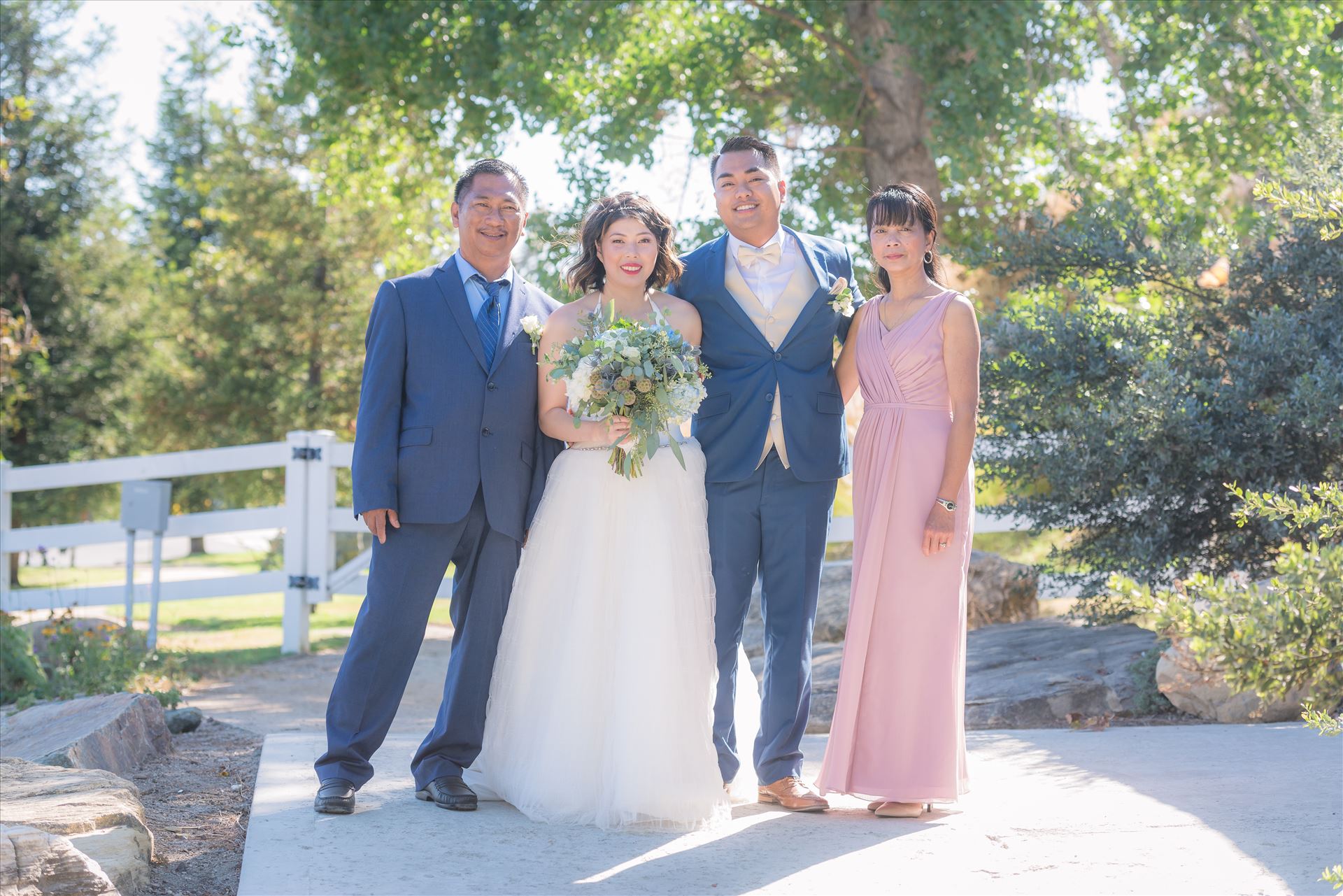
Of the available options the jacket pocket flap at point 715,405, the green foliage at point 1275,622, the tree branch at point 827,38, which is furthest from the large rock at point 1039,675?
the tree branch at point 827,38

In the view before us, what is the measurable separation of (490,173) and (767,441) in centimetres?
137

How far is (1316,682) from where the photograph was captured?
2.47 metres

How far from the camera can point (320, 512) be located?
9430 millimetres

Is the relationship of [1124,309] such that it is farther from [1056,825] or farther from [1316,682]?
[1316,682]

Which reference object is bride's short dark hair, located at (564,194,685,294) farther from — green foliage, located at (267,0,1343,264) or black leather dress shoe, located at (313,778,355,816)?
green foliage, located at (267,0,1343,264)

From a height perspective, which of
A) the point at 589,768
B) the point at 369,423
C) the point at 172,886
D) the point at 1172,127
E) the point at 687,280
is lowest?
the point at 172,886

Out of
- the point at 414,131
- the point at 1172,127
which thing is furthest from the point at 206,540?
the point at 1172,127

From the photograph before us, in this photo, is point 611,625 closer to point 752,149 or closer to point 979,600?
point 752,149

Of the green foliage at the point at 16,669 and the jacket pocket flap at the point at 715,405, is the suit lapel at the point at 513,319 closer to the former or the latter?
the jacket pocket flap at the point at 715,405

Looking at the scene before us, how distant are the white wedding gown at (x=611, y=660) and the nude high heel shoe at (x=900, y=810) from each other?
49 centimetres

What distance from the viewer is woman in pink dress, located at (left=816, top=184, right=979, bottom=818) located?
13.5 feet

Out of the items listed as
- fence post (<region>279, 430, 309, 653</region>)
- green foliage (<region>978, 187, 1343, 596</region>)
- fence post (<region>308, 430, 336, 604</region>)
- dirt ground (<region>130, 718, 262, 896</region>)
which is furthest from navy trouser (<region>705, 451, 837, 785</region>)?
fence post (<region>279, 430, 309, 653</region>)

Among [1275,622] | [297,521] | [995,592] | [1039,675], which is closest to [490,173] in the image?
[1275,622]

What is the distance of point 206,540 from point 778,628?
28.9m
